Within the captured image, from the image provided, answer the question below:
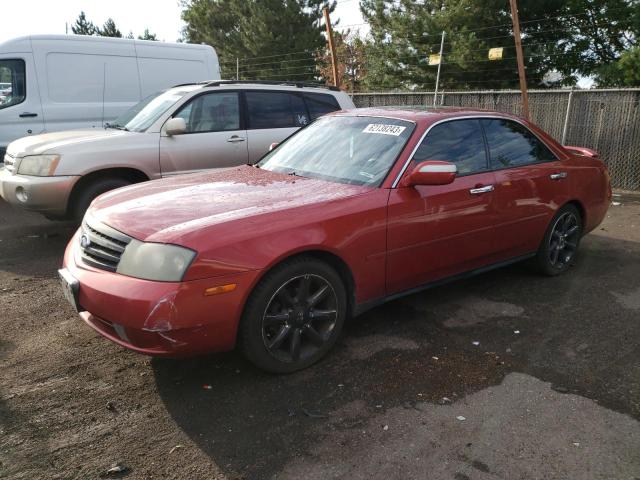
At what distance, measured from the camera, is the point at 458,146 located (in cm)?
424

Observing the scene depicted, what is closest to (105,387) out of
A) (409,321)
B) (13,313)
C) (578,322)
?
(13,313)

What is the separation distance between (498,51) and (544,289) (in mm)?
8586

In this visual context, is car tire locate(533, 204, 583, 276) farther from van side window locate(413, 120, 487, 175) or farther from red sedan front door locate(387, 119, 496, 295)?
van side window locate(413, 120, 487, 175)

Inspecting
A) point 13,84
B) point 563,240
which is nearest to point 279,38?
point 13,84

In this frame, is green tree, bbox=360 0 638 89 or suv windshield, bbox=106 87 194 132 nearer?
suv windshield, bbox=106 87 194 132

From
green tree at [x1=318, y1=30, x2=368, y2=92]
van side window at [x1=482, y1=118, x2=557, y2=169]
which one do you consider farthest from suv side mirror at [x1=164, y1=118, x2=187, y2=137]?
green tree at [x1=318, y1=30, x2=368, y2=92]

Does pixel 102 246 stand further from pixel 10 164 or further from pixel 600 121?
pixel 600 121

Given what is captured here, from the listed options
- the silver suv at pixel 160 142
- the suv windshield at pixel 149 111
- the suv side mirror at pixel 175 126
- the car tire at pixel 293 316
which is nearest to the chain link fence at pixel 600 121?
the silver suv at pixel 160 142

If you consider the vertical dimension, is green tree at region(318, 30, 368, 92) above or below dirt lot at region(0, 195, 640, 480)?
above

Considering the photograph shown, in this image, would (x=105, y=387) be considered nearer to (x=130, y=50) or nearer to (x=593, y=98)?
(x=130, y=50)

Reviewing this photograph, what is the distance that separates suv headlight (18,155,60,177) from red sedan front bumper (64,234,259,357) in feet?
10.2

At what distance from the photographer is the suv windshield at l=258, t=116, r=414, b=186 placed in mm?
3830

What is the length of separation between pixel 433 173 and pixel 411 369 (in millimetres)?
1300

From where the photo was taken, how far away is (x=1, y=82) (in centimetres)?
806
